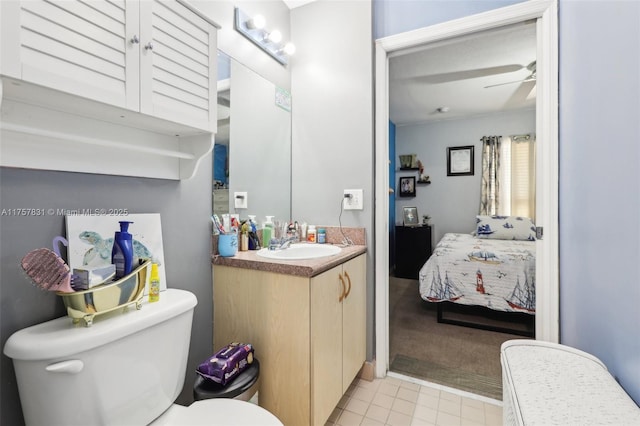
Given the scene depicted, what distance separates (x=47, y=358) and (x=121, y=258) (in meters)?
0.30

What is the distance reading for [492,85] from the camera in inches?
139

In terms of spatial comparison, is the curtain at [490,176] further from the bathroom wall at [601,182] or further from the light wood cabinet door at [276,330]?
the light wood cabinet door at [276,330]

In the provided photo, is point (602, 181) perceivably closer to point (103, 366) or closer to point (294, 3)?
point (103, 366)

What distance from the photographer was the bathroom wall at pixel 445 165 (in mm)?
4602

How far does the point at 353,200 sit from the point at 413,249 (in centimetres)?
297

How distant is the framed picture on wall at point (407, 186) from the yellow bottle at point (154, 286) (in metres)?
4.52

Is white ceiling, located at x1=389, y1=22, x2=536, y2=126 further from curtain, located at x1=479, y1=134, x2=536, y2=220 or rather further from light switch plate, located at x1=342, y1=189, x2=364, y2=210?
light switch plate, located at x1=342, y1=189, x2=364, y2=210

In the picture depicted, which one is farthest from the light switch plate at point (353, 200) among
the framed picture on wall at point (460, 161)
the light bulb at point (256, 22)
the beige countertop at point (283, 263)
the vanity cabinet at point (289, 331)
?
the framed picture on wall at point (460, 161)

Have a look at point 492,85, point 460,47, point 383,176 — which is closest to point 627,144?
point 383,176

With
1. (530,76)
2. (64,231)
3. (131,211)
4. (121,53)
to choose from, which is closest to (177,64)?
(121,53)

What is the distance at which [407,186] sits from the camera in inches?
199

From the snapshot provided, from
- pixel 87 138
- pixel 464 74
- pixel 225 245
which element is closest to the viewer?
pixel 87 138

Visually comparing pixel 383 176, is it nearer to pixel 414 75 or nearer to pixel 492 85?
pixel 414 75

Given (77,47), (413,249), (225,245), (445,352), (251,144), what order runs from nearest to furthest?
(77,47) → (225,245) → (251,144) → (445,352) → (413,249)
